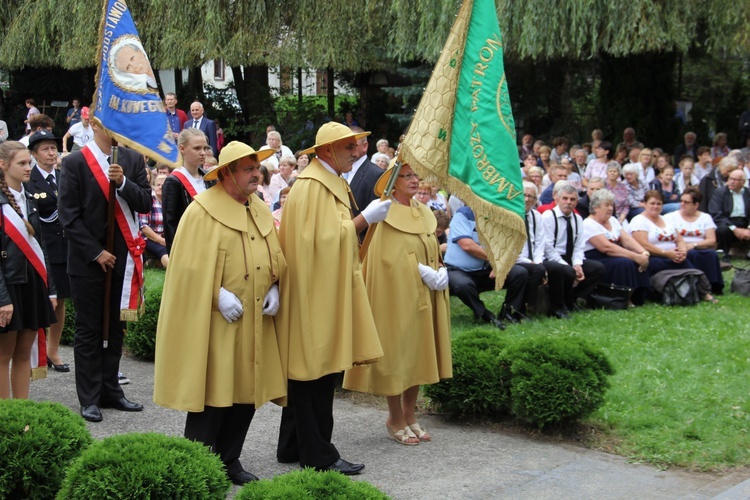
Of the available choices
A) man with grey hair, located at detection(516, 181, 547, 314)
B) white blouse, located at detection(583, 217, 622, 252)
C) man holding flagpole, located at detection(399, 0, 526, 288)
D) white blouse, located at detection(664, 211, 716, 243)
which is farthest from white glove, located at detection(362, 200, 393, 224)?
white blouse, located at detection(664, 211, 716, 243)

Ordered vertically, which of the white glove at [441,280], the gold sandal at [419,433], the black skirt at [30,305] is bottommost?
the gold sandal at [419,433]

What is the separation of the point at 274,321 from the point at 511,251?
5.28 feet

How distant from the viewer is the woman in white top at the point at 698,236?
12.1 meters

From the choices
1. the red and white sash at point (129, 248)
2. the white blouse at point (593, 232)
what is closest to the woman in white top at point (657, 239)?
the white blouse at point (593, 232)

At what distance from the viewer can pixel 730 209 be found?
1465 cm

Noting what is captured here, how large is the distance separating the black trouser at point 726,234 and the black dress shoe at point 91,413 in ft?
34.2

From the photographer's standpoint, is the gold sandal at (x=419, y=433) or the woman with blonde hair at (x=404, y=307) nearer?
the woman with blonde hair at (x=404, y=307)

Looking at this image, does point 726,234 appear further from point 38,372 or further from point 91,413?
point 38,372

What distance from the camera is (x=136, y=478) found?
4.03 m

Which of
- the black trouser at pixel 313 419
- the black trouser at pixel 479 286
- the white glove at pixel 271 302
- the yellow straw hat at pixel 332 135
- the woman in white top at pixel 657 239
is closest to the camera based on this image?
the white glove at pixel 271 302

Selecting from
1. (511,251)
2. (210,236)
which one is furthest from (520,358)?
(210,236)

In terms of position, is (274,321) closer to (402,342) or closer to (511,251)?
(402,342)

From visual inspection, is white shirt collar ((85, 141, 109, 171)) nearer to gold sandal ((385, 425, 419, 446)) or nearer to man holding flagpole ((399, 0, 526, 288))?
man holding flagpole ((399, 0, 526, 288))

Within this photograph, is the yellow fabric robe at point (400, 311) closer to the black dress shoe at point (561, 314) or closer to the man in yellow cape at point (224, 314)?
the man in yellow cape at point (224, 314)
